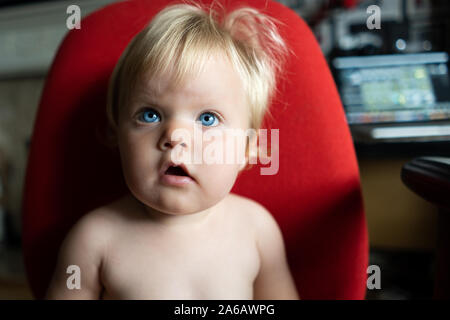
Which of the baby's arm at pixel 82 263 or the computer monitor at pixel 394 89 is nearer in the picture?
the baby's arm at pixel 82 263

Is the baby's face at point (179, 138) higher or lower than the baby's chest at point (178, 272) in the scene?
higher

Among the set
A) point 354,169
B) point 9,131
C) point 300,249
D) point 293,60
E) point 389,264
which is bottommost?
point 389,264

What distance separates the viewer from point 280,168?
56cm

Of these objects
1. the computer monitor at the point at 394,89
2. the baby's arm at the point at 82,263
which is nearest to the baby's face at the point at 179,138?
the baby's arm at the point at 82,263

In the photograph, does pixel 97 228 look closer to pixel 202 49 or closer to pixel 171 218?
pixel 171 218

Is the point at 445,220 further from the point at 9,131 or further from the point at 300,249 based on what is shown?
the point at 9,131

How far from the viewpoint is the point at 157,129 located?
0.43 metres

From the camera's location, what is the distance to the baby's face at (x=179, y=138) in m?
0.42

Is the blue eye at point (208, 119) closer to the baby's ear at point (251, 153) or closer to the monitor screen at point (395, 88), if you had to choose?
the baby's ear at point (251, 153)

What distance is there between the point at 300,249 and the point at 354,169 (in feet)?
0.44

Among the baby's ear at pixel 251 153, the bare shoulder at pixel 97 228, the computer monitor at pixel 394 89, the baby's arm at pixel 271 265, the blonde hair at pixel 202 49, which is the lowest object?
the baby's arm at pixel 271 265

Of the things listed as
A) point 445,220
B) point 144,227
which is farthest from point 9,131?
point 445,220

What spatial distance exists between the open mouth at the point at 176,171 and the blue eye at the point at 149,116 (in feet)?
0.18

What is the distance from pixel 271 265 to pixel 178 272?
0.44 feet
